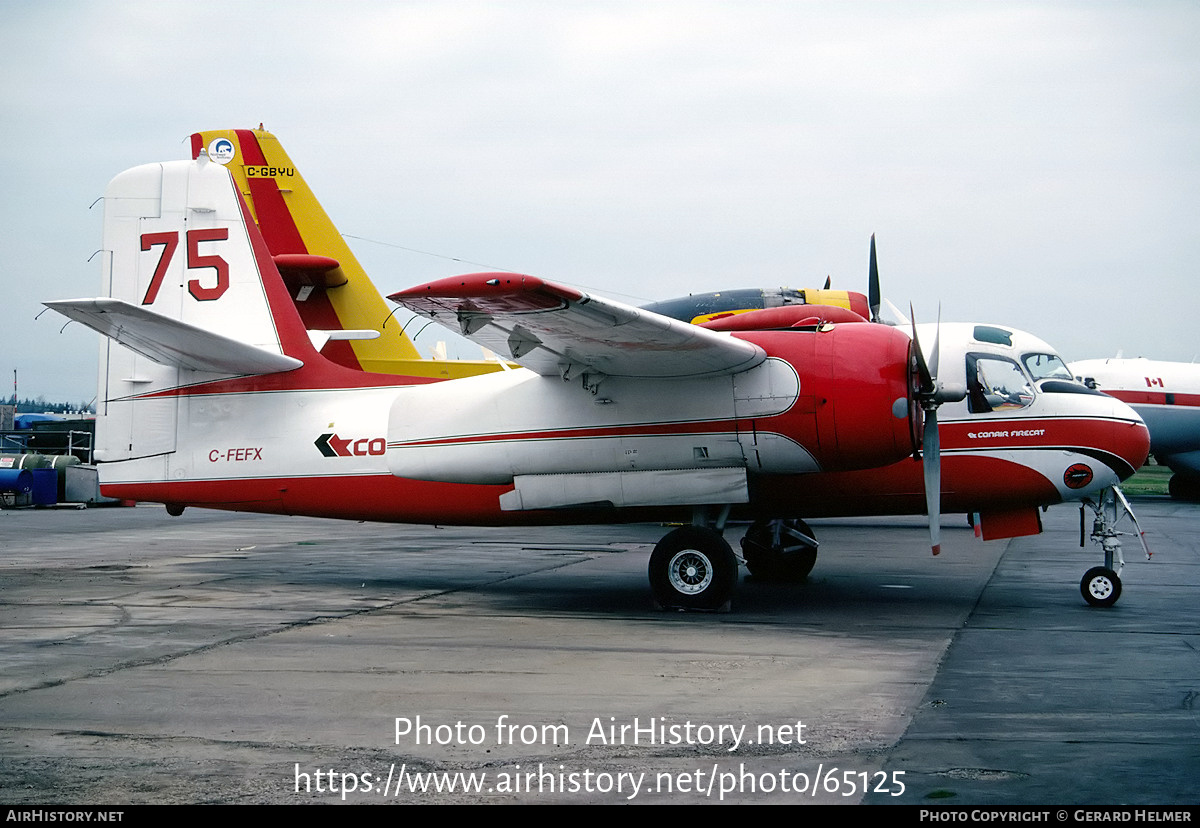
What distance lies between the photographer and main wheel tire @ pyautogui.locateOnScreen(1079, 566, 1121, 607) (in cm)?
1219

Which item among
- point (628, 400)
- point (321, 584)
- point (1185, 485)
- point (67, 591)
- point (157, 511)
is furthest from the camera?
point (1185, 485)

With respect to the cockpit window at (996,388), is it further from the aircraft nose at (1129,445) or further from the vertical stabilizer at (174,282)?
the vertical stabilizer at (174,282)

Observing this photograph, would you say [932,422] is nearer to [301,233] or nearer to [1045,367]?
Result: [1045,367]

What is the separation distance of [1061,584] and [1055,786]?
31.6ft

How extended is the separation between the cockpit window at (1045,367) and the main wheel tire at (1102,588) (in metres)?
2.26

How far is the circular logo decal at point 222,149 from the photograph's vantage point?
2053cm

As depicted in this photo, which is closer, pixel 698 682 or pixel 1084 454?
pixel 698 682

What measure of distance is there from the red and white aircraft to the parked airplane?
22258 mm

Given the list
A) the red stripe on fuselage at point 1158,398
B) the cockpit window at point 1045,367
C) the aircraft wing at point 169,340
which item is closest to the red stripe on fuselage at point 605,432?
the aircraft wing at point 169,340

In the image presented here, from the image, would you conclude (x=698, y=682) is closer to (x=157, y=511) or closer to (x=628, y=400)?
(x=628, y=400)

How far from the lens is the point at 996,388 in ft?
40.9

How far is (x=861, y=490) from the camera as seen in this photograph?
12641 millimetres
